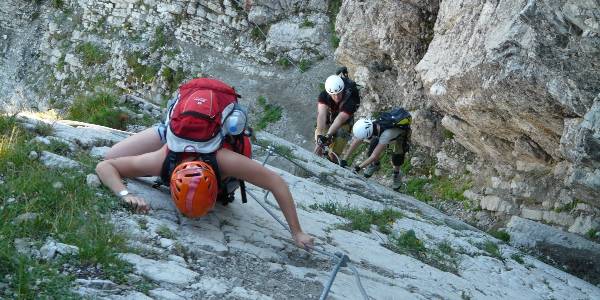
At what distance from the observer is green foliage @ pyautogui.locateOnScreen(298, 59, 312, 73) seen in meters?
18.2

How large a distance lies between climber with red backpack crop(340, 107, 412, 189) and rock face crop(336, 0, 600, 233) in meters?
0.71

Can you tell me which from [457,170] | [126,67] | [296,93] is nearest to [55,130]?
[457,170]

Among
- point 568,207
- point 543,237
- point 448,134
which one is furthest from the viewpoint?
point 448,134

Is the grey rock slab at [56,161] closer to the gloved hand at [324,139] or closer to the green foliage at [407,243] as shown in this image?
the green foliage at [407,243]

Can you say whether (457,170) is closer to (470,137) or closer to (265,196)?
(470,137)

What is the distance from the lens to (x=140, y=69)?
64.3 feet

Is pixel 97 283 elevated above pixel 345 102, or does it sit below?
below

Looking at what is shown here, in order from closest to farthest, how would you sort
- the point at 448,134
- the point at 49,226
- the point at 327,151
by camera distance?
the point at 49,226 < the point at 327,151 < the point at 448,134

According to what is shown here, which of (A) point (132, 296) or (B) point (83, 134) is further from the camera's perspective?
(B) point (83, 134)

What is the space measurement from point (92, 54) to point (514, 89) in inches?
608

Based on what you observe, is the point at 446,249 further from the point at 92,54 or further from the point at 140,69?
the point at 92,54

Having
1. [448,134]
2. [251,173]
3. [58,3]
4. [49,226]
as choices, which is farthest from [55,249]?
[58,3]

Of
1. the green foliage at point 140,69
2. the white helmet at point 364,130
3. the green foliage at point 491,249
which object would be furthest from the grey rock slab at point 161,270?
the green foliage at point 140,69

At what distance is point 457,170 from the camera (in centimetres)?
1227
